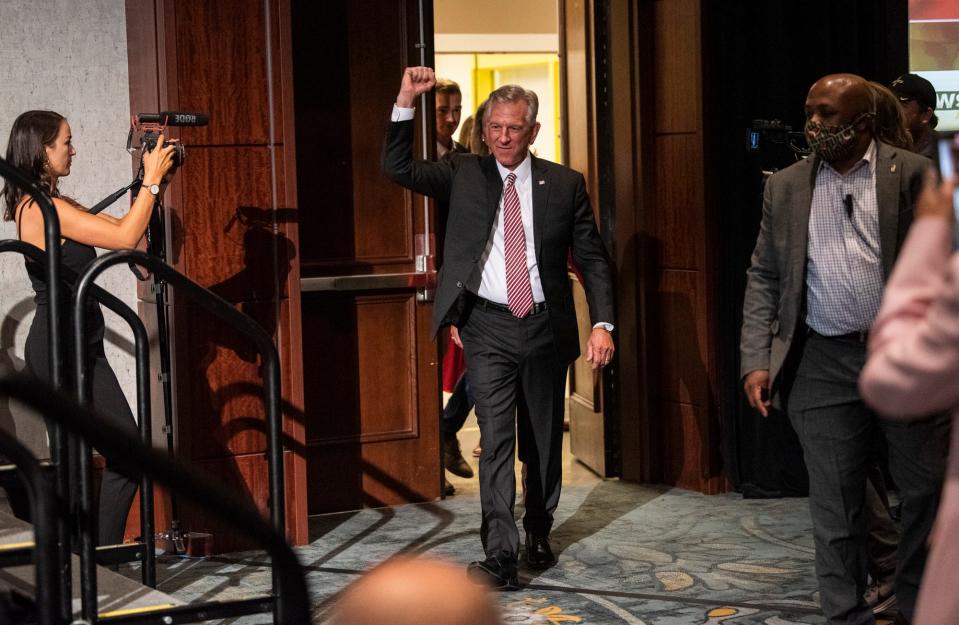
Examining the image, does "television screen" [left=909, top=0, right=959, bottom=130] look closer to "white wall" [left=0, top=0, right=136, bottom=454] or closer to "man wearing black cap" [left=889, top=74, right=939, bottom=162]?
"man wearing black cap" [left=889, top=74, right=939, bottom=162]

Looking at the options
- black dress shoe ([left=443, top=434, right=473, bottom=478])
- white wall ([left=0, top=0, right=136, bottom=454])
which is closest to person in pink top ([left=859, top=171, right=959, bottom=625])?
white wall ([left=0, top=0, right=136, bottom=454])

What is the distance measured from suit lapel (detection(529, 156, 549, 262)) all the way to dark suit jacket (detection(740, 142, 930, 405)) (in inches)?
37.6

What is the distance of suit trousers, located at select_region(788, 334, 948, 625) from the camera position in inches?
154

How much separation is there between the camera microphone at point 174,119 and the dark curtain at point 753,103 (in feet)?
7.59

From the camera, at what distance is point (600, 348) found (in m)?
4.93

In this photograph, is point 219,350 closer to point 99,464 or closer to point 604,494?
point 99,464

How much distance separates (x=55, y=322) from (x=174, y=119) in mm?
1680

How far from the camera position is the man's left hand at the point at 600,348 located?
4938 mm

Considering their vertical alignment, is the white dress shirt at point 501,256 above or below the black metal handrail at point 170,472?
above

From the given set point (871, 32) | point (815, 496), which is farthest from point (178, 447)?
point (871, 32)

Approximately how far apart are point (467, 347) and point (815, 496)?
1.47m

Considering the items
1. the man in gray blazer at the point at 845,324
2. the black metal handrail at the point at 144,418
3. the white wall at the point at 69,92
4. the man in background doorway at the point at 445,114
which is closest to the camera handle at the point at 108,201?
the black metal handrail at the point at 144,418

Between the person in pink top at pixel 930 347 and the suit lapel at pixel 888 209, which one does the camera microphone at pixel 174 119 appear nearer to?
the suit lapel at pixel 888 209

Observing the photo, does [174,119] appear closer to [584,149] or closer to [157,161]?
[157,161]
